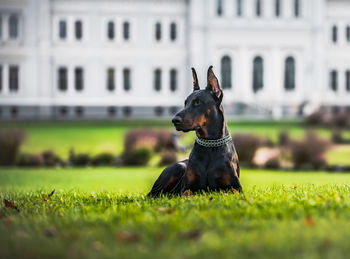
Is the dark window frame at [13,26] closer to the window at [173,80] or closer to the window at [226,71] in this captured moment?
the window at [173,80]

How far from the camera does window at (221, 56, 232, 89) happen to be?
142 feet

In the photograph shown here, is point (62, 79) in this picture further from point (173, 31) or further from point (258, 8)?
point (258, 8)

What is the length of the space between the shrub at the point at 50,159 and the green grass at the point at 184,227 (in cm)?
1177

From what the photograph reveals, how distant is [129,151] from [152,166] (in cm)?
117

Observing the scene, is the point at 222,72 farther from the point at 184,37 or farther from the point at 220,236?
the point at 220,236

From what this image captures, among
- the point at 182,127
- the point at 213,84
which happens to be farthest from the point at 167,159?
the point at 182,127

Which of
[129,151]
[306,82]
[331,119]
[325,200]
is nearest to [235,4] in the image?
[306,82]

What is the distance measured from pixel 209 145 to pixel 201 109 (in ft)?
1.15

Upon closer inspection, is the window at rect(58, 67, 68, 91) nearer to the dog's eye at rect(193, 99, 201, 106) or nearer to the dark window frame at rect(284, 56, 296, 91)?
the dark window frame at rect(284, 56, 296, 91)

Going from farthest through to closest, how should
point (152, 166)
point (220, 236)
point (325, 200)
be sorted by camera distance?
point (152, 166) < point (325, 200) < point (220, 236)

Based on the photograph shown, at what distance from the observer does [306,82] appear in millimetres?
43219

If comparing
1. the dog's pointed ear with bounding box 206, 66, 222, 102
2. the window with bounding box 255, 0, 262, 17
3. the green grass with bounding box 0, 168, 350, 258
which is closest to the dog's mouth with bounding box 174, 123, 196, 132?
the dog's pointed ear with bounding box 206, 66, 222, 102

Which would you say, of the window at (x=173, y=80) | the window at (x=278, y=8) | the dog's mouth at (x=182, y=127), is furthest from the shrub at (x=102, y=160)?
the window at (x=278, y=8)

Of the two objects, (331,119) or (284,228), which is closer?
(284,228)
